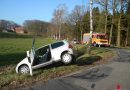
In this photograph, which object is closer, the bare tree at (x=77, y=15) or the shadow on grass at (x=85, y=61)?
the shadow on grass at (x=85, y=61)

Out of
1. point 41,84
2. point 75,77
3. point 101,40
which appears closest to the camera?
point 41,84

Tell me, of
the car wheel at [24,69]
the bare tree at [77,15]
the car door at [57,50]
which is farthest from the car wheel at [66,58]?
the bare tree at [77,15]

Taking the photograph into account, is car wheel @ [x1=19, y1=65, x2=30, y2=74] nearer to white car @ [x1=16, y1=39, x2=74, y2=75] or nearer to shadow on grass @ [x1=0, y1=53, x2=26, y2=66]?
white car @ [x1=16, y1=39, x2=74, y2=75]

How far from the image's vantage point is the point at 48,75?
47.9 ft

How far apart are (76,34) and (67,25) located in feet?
13.8

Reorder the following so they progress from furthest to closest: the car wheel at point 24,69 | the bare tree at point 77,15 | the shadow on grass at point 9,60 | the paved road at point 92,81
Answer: the bare tree at point 77,15, the shadow on grass at point 9,60, the car wheel at point 24,69, the paved road at point 92,81

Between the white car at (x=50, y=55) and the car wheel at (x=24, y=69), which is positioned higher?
the white car at (x=50, y=55)

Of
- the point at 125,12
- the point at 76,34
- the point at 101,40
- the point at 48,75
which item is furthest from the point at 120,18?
the point at 48,75

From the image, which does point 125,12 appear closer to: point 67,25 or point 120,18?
point 120,18

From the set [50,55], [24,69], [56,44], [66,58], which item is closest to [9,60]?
[56,44]

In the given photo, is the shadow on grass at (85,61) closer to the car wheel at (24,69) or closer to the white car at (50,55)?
the white car at (50,55)

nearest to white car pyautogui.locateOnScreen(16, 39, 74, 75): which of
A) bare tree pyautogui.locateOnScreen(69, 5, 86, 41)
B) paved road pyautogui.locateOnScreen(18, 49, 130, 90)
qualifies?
paved road pyautogui.locateOnScreen(18, 49, 130, 90)

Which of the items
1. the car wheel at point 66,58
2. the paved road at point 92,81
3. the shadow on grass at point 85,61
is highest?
the car wheel at point 66,58

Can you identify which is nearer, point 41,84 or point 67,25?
point 41,84
